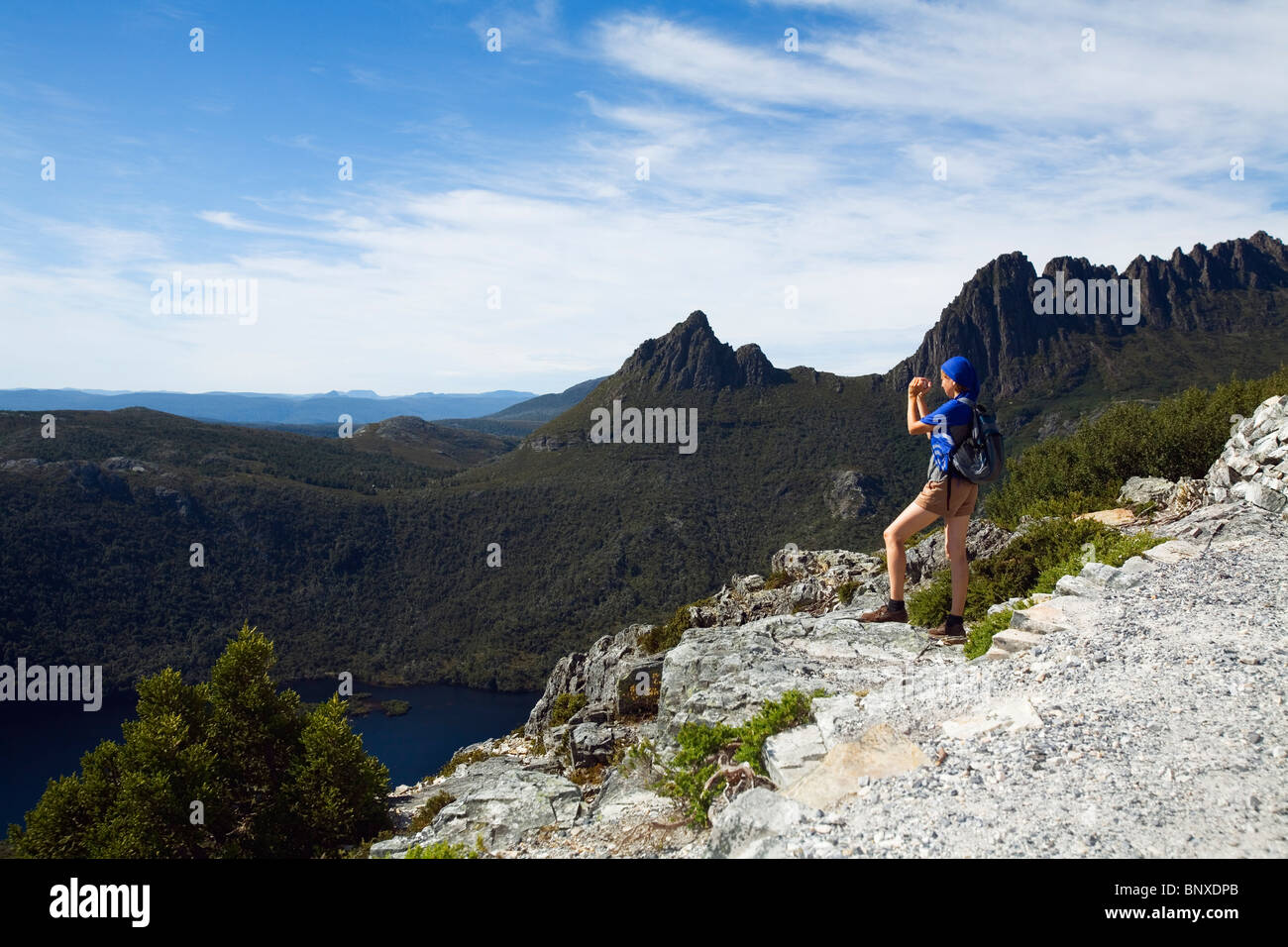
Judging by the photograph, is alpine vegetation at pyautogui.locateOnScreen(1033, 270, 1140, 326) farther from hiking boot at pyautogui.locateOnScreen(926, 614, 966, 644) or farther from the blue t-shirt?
the blue t-shirt

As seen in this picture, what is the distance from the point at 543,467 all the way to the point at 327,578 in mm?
43009

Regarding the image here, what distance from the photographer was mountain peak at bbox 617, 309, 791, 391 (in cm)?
16375

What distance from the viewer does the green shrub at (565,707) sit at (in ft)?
65.4

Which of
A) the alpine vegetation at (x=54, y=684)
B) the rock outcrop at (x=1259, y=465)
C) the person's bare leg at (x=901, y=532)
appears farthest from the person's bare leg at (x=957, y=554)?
the alpine vegetation at (x=54, y=684)

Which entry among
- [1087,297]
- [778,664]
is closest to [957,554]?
[778,664]

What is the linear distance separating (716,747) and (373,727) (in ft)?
334

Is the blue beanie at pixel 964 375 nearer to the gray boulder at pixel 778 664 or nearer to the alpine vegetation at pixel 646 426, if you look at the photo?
the gray boulder at pixel 778 664

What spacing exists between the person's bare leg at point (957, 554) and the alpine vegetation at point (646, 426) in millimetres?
123484

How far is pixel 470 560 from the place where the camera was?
117375 mm

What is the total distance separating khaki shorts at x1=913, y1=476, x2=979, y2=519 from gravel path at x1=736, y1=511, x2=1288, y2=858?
1.64 metres
